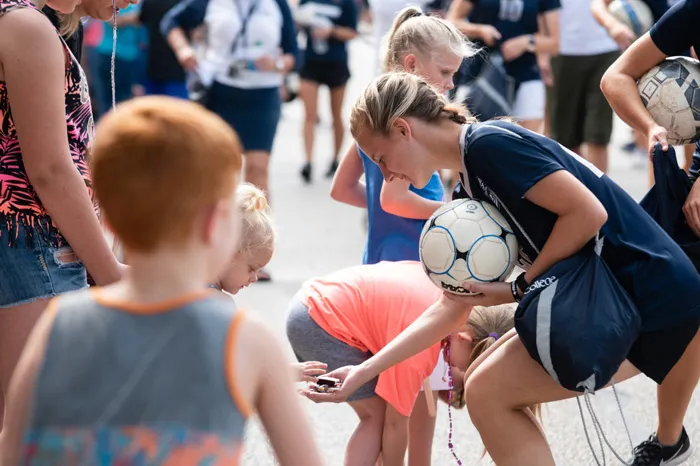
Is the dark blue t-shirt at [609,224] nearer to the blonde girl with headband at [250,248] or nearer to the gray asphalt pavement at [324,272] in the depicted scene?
the blonde girl with headband at [250,248]

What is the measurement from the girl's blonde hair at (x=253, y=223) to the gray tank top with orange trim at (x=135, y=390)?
1.34 m

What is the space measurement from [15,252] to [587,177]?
5.03 ft

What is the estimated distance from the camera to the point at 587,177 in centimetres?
291

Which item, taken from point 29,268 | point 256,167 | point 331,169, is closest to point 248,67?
point 256,167

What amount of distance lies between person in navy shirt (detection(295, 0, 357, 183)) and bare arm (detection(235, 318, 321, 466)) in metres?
7.99

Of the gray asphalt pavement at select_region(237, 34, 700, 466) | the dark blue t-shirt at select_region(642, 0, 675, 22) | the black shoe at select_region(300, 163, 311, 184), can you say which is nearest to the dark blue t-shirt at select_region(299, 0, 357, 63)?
the black shoe at select_region(300, 163, 311, 184)

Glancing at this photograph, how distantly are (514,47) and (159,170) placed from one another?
5786 mm

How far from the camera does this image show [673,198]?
139 inches

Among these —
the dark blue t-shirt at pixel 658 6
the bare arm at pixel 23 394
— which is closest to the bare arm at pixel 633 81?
the bare arm at pixel 23 394

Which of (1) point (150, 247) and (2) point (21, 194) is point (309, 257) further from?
(1) point (150, 247)

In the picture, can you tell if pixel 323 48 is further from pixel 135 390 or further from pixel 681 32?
pixel 135 390

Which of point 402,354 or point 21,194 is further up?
point 21,194

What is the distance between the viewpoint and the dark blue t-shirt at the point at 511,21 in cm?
712

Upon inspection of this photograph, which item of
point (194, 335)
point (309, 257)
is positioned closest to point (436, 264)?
point (194, 335)
